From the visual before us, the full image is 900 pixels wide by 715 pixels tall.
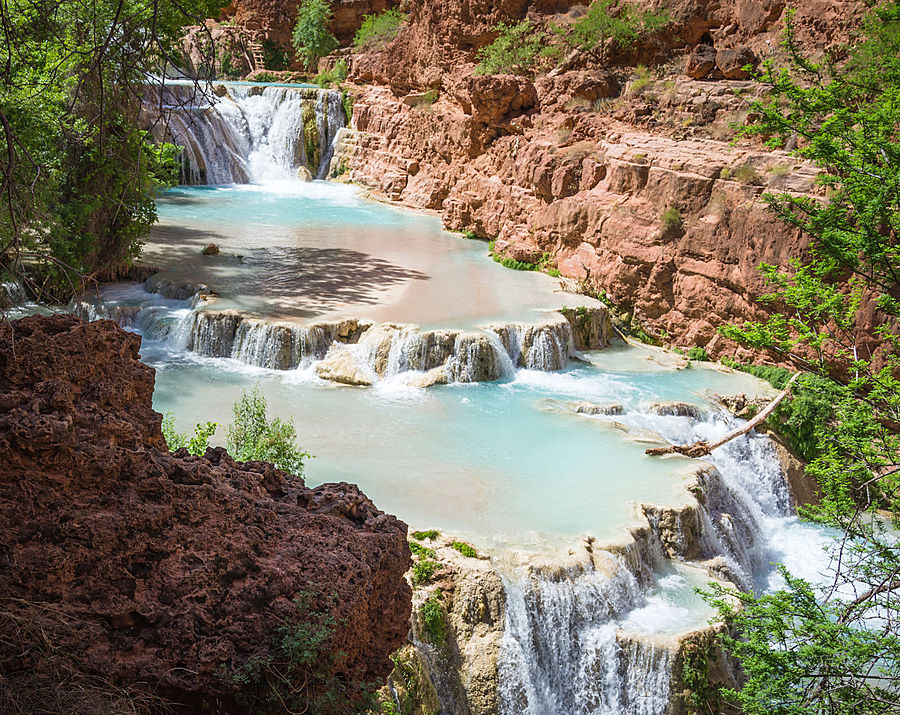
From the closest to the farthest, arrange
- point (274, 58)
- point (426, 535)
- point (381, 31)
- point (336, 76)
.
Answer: point (426, 535) < point (336, 76) < point (381, 31) < point (274, 58)

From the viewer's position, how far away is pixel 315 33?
106 feet

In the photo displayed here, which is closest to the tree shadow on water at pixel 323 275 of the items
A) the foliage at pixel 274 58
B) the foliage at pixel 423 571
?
the foliage at pixel 423 571

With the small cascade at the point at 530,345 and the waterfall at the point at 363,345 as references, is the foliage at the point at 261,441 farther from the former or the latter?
the small cascade at the point at 530,345

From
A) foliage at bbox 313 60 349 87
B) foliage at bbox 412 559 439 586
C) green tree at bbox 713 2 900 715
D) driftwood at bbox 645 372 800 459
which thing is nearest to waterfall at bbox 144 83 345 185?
foliage at bbox 313 60 349 87

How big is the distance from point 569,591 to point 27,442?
17.9 feet

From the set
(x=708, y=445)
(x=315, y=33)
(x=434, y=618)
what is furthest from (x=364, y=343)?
(x=315, y=33)

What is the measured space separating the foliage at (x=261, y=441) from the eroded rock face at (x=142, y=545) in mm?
4144

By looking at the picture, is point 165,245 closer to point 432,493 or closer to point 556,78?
point 556,78

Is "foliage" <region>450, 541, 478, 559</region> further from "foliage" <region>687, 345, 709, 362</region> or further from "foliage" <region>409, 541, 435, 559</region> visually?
"foliage" <region>687, 345, 709, 362</region>

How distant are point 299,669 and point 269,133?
80.3ft

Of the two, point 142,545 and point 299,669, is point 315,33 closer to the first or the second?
point 142,545

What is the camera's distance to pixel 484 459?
1026 cm

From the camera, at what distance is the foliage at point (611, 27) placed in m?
18.3

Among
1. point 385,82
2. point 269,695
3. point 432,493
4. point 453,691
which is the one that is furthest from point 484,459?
point 385,82
